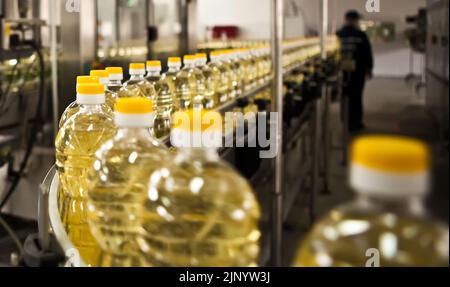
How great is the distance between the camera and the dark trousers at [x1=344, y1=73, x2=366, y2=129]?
1.48 meters

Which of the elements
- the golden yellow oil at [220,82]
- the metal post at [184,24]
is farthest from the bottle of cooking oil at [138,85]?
the metal post at [184,24]

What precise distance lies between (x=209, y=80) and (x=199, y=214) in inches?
47.1

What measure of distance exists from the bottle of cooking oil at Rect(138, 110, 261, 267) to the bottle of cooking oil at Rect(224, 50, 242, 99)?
130 centimetres

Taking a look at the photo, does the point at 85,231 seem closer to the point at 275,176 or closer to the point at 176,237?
the point at 176,237

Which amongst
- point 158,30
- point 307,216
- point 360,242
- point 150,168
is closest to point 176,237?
point 150,168

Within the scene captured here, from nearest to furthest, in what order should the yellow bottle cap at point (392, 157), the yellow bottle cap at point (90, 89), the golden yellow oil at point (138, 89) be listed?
1. the yellow bottle cap at point (392, 157)
2. the yellow bottle cap at point (90, 89)
3. the golden yellow oil at point (138, 89)

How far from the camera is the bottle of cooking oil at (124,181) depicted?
2.41 ft

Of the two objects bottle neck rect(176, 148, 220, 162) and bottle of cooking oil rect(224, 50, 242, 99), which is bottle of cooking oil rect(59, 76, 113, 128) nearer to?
bottle neck rect(176, 148, 220, 162)

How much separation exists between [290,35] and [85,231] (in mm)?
977

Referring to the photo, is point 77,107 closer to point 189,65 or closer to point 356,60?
point 189,65

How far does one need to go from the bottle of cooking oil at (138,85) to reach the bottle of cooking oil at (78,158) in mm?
180

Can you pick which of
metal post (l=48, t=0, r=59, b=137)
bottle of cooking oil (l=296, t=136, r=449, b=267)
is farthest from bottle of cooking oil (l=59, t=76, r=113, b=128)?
metal post (l=48, t=0, r=59, b=137)

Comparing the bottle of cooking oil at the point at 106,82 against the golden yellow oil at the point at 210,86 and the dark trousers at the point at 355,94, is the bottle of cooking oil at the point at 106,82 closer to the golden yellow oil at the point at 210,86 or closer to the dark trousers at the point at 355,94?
the golden yellow oil at the point at 210,86

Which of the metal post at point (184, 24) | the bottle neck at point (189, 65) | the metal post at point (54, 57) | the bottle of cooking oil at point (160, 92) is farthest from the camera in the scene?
the metal post at point (54, 57)
